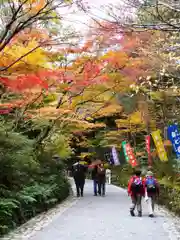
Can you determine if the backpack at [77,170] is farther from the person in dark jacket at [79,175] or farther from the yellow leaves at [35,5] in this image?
the yellow leaves at [35,5]

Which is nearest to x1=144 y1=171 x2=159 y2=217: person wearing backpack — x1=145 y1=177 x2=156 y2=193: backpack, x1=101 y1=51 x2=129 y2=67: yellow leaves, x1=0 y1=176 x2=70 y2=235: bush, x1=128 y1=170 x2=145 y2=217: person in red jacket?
x1=145 y1=177 x2=156 y2=193: backpack

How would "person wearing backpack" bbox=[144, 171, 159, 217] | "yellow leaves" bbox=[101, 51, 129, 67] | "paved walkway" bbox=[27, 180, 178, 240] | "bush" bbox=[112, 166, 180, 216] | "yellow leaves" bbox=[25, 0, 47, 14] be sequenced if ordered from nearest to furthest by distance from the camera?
"yellow leaves" bbox=[25, 0, 47, 14]
"paved walkway" bbox=[27, 180, 178, 240]
"person wearing backpack" bbox=[144, 171, 159, 217]
"bush" bbox=[112, 166, 180, 216]
"yellow leaves" bbox=[101, 51, 129, 67]

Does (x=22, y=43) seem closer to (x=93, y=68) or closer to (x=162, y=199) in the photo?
(x=93, y=68)

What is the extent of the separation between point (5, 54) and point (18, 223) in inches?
179

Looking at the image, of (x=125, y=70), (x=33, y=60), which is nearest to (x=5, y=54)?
(x=33, y=60)

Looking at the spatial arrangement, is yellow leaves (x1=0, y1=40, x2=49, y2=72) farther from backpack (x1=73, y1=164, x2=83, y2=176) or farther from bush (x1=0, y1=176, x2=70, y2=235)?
backpack (x1=73, y1=164, x2=83, y2=176)

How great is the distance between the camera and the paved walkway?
8.91 m

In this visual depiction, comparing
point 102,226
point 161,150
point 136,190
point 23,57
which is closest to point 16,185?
point 102,226

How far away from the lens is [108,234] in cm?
921

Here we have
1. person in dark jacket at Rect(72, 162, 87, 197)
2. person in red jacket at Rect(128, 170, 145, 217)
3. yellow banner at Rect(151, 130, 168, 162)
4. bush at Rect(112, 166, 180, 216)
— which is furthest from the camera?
person in dark jacket at Rect(72, 162, 87, 197)

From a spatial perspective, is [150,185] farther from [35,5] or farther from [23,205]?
[35,5]

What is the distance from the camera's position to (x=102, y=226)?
10.4 meters

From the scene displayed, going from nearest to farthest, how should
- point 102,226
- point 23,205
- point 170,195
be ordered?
point 102,226 < point 23,205 < point 170,195

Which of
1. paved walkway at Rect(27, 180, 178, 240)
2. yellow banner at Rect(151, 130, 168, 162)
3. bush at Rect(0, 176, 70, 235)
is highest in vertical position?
yellow banner at Rect(151, 130, 168, 162)
